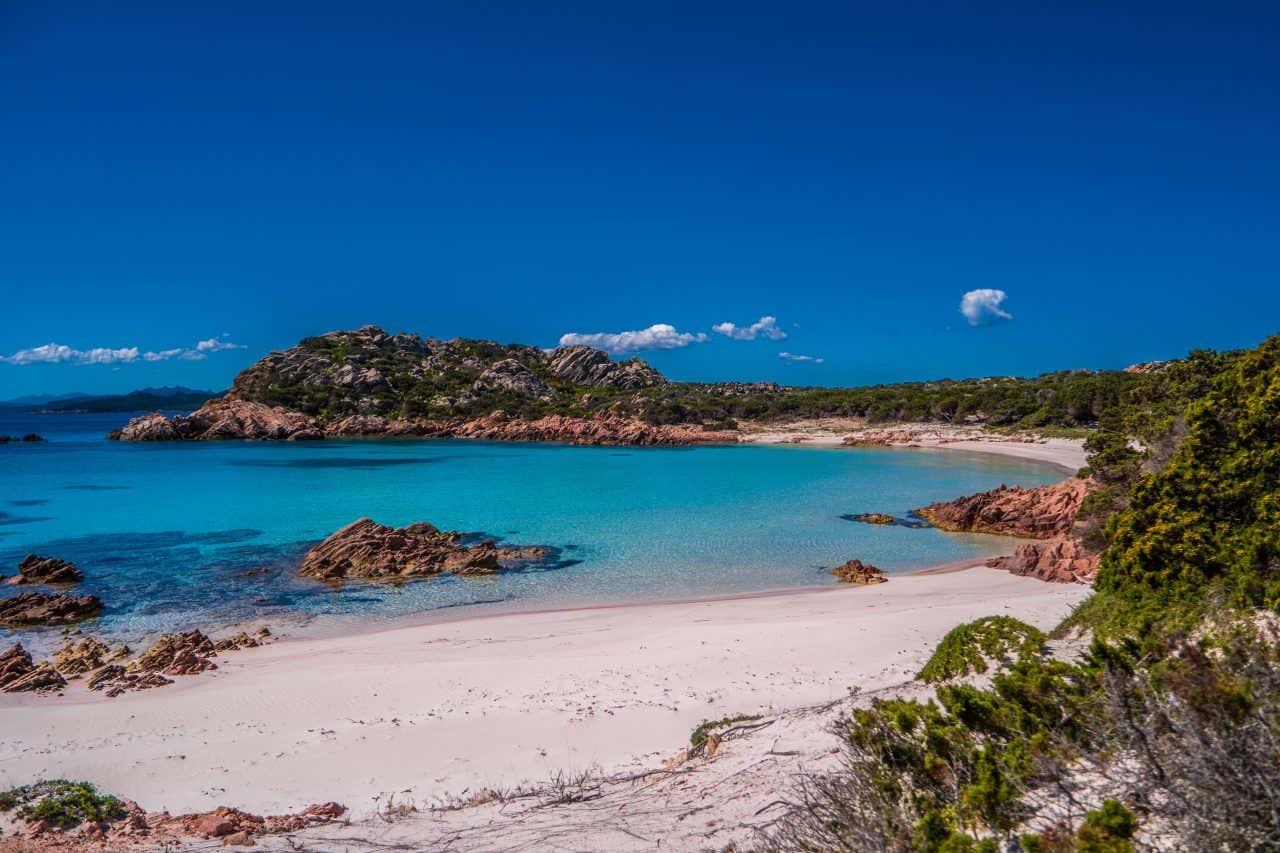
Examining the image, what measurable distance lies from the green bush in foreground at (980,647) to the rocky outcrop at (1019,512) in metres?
16.4

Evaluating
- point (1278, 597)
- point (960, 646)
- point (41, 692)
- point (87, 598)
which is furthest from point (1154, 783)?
point (87, 598)

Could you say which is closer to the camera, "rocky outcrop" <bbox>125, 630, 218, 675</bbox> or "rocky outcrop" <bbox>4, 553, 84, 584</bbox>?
"rocky outcrop" <bbox>125, 630, 218, 675</bbox>

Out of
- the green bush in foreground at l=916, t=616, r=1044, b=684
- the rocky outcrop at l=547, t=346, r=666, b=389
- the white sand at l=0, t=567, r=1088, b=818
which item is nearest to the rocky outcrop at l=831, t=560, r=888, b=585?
the white sand at l=0, t=567, r=1088, b=818

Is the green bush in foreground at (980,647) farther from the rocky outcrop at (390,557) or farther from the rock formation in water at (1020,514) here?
the rocky outcrop at (390,557)

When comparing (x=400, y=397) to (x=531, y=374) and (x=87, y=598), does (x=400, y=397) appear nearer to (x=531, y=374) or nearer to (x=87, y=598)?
(x=531, y=374)

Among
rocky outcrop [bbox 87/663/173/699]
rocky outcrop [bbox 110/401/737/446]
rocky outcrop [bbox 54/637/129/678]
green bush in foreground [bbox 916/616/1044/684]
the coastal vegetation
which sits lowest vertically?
rocky outcrop [bbox 54/637/129/678]

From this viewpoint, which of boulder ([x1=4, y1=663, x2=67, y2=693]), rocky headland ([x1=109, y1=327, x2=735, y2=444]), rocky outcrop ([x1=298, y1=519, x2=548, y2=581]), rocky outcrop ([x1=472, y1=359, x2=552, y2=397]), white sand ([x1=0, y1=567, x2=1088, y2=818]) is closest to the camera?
white sand ([x1=0, y1=567, x2=1088, y2=818])

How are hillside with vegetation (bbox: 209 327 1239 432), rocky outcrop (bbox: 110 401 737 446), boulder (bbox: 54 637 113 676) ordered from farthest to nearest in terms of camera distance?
rocky outcrop (bbox: 110 401 737 446)
hillside with vegetation (bbox: 209 327 1239 432)
boulder (bbox: 54 637 113 676)

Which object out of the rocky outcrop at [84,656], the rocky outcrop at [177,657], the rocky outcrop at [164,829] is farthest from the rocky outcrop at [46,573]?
the rocky outcrop at [164,829]

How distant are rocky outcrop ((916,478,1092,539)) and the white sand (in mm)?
9962

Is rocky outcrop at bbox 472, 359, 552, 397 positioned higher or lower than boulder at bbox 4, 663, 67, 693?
higher

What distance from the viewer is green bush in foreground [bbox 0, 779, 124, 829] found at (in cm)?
651

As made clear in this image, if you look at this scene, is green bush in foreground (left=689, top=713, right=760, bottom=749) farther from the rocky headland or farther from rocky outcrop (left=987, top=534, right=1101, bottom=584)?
the rocky headland

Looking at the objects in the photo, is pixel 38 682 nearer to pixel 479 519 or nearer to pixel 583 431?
pixel 479 519
